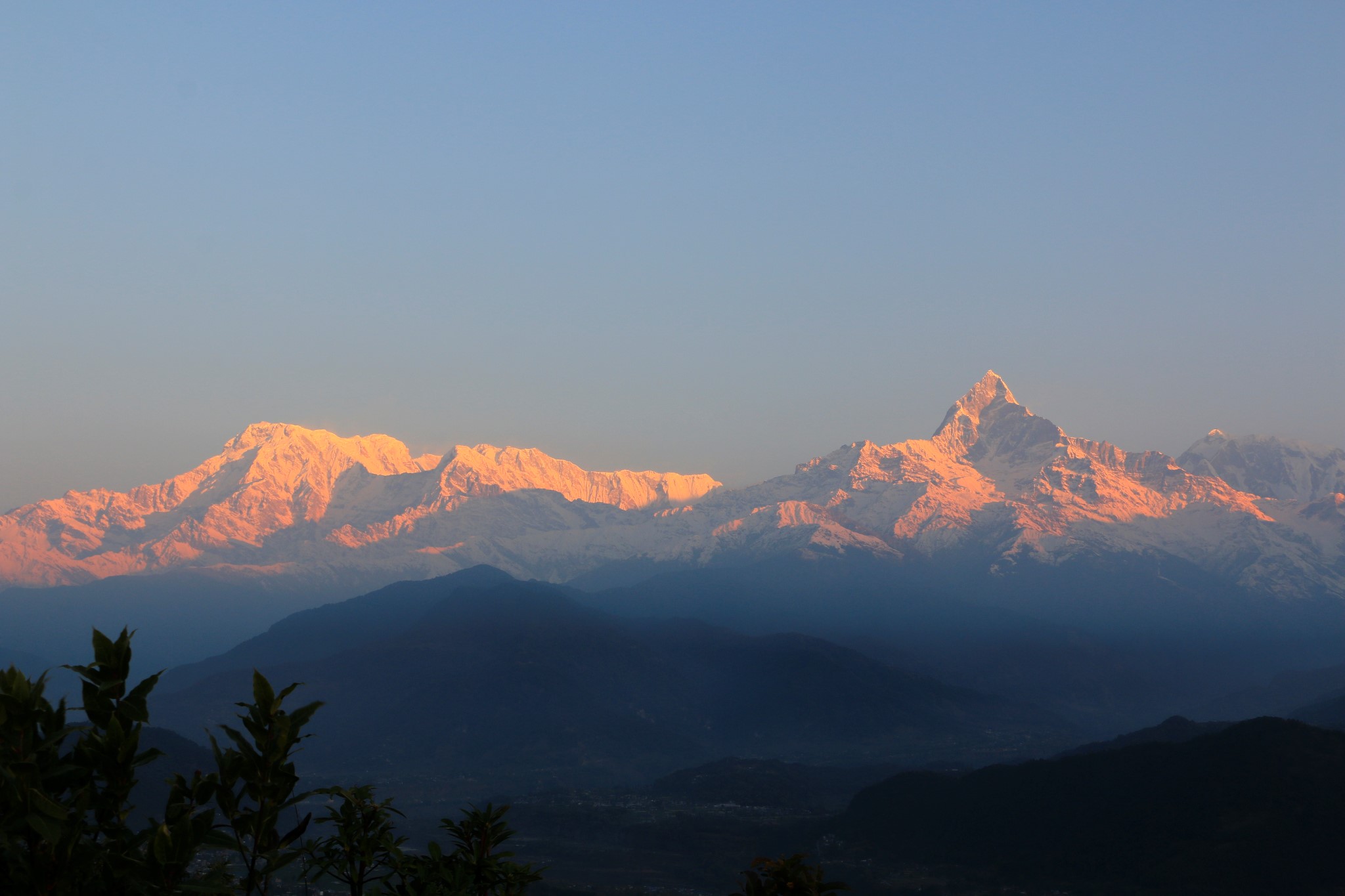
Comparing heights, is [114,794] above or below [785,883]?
above

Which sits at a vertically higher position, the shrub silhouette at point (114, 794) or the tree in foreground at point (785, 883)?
the shrub silhouette at point (114, 794)

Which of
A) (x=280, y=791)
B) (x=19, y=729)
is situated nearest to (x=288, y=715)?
(x=280, y=791)

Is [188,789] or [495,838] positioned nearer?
[188,789]

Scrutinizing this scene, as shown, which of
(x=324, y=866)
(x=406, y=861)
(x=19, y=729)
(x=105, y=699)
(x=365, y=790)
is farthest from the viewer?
(x=365, y=790)

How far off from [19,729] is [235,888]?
6.07m

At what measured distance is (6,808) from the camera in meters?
25.4

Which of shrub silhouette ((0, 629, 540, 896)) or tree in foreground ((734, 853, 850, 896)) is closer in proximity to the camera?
shrub silhouette ((0, 629, 540, 896))

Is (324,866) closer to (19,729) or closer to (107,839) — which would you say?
(107,839)

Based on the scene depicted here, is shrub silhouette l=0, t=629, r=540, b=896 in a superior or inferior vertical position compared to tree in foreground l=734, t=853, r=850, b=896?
superior

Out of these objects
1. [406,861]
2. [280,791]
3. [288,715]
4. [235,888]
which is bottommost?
[406,861]

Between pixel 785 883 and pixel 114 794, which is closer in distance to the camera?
pixel 114 794

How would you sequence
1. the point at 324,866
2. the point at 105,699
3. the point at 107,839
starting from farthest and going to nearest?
1. the point at 324,866
2. the point at 107,839
3. the point at 105,699

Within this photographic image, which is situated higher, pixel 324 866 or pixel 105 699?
pixel 105 699

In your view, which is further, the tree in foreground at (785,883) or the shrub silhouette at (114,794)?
the tree in foreground at (785,883)
